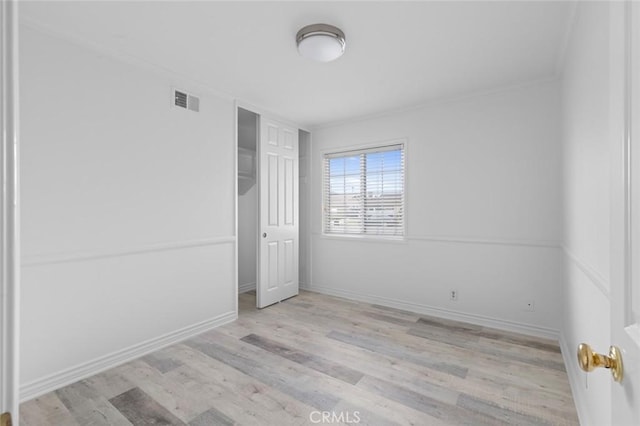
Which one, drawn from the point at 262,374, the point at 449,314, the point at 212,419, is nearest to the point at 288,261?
the point at 262,374

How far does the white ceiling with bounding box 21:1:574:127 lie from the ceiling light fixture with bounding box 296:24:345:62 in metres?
0.05

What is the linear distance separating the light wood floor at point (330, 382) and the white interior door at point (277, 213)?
0.82 meters

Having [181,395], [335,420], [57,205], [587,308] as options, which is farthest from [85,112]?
[587,308]

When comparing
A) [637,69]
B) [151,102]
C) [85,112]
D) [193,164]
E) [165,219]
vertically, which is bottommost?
[165,219]

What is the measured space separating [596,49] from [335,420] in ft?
7.98

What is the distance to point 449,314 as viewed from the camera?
343cm

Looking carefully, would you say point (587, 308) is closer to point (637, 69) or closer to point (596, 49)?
point (596, 49)

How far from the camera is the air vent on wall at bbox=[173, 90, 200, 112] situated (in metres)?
2.85

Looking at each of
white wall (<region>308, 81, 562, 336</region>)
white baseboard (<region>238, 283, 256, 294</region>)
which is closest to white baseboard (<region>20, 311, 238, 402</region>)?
white baseboard (<region>238, 283, 256, 294</region>)

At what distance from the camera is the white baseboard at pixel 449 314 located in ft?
9.66

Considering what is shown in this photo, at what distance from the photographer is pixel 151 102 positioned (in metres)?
2.65

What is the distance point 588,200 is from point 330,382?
6.63 ft

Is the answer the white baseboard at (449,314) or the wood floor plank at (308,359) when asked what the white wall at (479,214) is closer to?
the white baseboard at (449,314)
